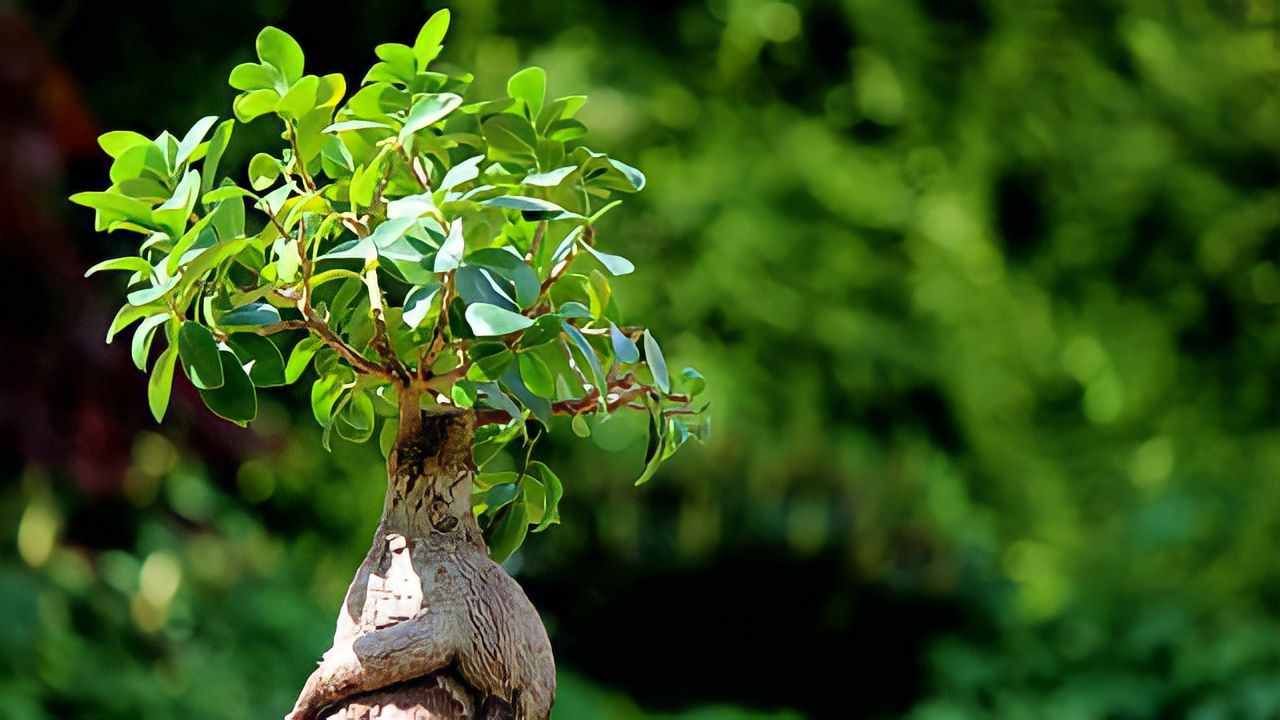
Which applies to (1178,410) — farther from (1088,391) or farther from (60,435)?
(60,435)

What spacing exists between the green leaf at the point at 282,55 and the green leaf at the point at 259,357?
153mm

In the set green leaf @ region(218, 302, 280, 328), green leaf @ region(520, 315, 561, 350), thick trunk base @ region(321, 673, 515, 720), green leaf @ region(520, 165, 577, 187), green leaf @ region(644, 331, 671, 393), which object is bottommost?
thick trunk base @ region(321, 673, 515, 720)

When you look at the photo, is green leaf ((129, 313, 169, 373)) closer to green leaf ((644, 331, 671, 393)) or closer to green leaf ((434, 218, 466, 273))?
green leaf ((434, 218, 466, 273))

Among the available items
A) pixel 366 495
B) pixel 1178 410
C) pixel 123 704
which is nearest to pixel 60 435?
pixel 123 704

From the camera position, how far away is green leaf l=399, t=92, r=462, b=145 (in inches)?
29.8

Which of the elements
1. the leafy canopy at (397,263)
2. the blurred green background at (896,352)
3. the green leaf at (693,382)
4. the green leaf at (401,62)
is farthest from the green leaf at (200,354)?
the blurred green background at (896,352)

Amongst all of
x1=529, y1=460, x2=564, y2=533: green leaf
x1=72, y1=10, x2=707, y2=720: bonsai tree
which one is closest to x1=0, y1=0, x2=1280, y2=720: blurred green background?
x1=529, y1=460, x2=564, y2=533: green leaf

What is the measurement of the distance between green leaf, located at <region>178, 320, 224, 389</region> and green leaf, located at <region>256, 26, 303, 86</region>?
170mm

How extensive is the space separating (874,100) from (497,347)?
2478 mm

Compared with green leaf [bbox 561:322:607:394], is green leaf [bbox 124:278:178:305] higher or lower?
lower

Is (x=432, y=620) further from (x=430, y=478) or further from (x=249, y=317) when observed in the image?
(x=249, y=317)

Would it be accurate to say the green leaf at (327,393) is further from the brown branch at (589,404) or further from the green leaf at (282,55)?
the green leaf at (282,55)

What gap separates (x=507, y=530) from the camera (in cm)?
94

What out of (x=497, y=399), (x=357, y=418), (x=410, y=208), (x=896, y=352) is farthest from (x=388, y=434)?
(x=896, y=352)
